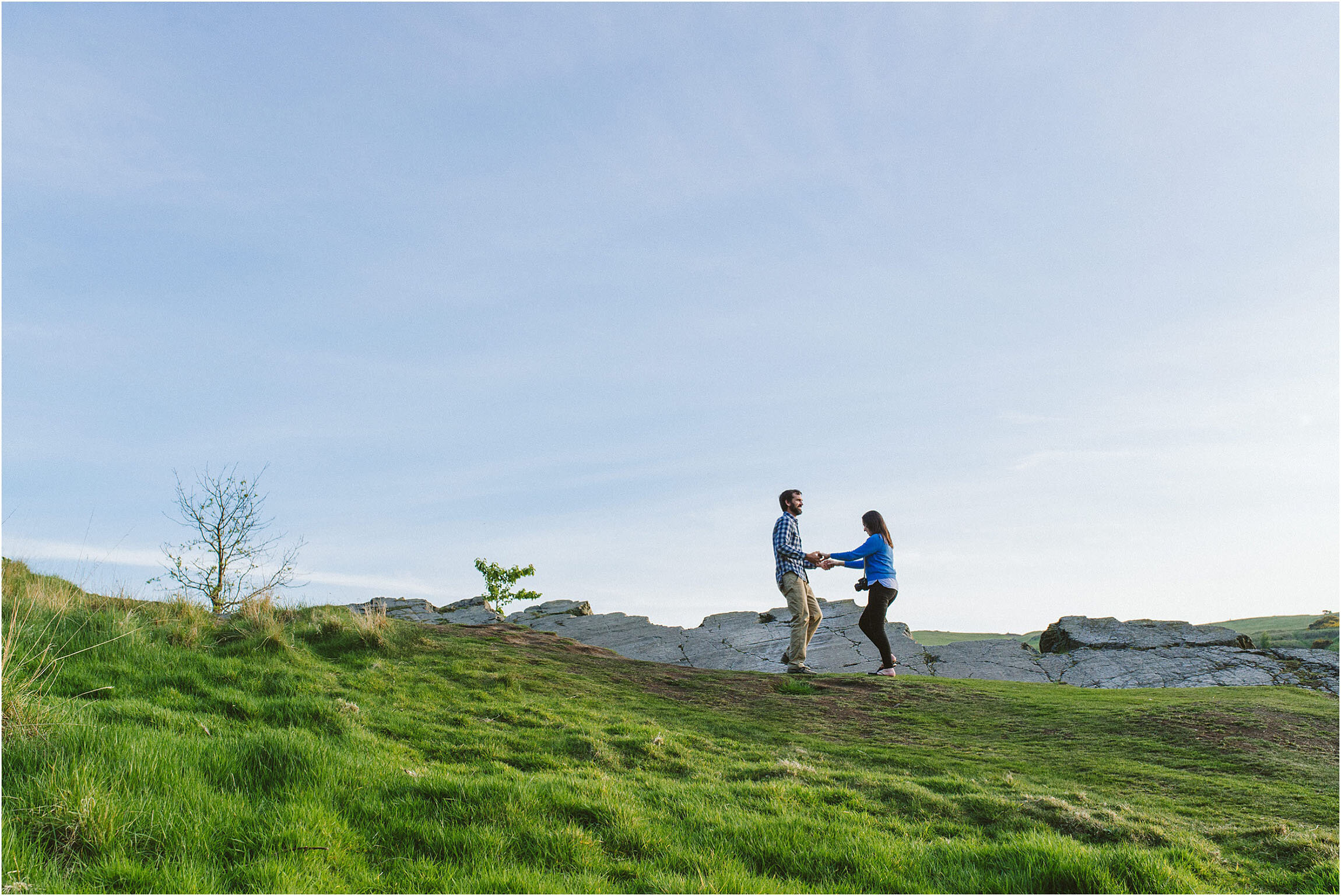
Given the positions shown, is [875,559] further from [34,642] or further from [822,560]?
[34,642]

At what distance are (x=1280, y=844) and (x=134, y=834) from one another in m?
8.11

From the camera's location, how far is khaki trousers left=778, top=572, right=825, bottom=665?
1536 centimetres

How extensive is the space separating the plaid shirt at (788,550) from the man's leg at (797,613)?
5.3 inches

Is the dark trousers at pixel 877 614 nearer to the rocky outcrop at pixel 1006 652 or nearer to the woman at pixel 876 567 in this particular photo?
the woman at pixel 876 567

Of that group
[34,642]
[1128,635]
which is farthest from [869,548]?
[34,642]

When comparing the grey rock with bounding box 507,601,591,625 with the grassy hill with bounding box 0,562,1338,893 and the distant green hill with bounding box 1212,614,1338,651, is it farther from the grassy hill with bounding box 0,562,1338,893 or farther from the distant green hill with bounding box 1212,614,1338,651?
the distant green hill with bounding box 1212,614,1338,651

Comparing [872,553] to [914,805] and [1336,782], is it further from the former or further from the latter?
[914,805]

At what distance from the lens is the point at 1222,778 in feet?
27.8

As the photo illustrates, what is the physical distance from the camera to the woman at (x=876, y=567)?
14.8 meters

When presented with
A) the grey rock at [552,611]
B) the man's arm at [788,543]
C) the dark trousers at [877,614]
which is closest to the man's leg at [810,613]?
the man's arm at [788,543]

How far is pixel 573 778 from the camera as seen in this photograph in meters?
6.34

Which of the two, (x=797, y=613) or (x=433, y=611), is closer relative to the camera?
(x=797, y=613)

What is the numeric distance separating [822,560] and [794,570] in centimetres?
66

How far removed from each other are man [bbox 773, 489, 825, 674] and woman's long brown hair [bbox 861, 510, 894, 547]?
3.79 ft
